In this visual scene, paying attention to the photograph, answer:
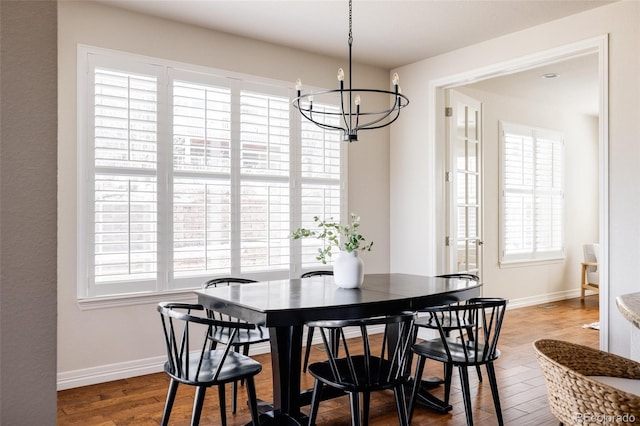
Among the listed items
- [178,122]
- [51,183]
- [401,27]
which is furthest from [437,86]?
[51,183]

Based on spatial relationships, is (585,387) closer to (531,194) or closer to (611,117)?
(611,117)

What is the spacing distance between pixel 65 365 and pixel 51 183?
10.0 ft

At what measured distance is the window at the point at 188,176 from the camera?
3.82m

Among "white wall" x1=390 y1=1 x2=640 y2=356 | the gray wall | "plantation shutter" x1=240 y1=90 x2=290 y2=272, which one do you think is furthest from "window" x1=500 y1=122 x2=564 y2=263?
the gray wall

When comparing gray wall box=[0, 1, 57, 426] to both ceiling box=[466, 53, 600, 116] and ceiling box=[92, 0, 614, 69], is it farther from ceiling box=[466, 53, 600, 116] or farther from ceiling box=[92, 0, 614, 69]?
ceiling box=[466, 53, 600, 116]

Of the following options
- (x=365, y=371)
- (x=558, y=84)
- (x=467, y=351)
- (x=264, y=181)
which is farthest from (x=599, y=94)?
(x=365, y=371)

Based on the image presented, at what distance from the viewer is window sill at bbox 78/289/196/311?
3801mm

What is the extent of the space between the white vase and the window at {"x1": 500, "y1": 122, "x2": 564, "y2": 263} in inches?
166

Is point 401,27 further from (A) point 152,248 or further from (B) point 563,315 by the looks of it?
(B) point 563,315

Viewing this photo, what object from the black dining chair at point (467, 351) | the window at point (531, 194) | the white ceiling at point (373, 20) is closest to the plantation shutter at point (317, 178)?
the white ceiling at point (373, 20)

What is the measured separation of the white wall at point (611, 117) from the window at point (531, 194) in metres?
2.20

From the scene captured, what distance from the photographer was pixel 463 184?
5453 mm

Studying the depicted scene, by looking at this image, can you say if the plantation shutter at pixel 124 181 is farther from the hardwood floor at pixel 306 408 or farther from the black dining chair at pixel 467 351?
the black dining chair at pixel 467 351

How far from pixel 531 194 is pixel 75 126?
6.06 meters
